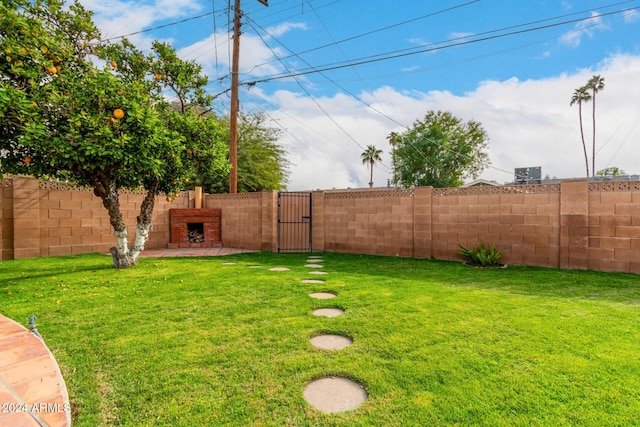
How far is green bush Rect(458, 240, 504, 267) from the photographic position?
602cm

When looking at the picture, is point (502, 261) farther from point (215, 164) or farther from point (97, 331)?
point (97, 331)

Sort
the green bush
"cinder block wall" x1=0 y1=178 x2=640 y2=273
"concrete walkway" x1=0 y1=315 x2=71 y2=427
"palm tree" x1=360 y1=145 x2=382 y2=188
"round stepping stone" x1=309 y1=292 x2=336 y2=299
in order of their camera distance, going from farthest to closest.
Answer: "palm tree" x1=360 y1=145 x2=382 y2=188, the green bush, "cinder block wall" x1=0 y1=178 x2=640 y2=273, "round stepping stone" x1=309 y1=292 x2=336 y2=299, "concrete walkway" x1=0 y1=315 x2=71 y2=427

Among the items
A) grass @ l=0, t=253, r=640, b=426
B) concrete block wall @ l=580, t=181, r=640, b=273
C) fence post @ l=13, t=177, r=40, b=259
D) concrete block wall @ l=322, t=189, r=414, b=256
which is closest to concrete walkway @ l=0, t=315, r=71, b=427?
grass @ l=0, t=253, r=640, b=426

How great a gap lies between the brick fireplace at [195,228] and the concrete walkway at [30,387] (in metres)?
7.42

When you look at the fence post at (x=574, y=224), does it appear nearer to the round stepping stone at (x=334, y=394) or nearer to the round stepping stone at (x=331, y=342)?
the round stepping stone at (x=331, y=342)

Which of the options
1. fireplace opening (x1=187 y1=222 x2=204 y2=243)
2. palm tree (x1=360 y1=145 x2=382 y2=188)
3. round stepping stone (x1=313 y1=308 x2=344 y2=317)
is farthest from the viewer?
palm tree (x1=360 y1=145 x2=382 y2=188)

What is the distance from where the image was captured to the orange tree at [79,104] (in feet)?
13.1

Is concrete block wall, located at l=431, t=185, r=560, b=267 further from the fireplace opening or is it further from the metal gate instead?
the fireplace opening

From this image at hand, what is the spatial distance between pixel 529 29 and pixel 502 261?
559cm

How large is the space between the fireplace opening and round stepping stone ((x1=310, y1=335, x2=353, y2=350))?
8135mm

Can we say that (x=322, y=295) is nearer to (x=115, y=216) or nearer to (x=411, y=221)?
(x=411, y=221)

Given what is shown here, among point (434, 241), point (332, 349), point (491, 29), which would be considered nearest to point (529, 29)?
point (491, 29)

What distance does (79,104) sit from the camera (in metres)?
4.23

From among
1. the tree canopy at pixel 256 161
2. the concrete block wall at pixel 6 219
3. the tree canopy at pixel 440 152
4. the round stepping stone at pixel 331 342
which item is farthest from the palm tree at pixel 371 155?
the round stepping stone at pixel 331 342
